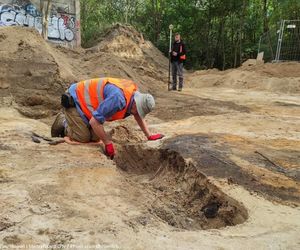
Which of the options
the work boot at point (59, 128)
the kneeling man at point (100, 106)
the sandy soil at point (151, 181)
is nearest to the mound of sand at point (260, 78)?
the sandy soil at point (151, 181)

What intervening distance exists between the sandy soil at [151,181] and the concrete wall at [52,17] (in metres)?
10.2

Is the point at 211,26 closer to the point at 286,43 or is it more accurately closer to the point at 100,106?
the point at 286,43

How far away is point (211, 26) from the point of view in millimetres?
24984

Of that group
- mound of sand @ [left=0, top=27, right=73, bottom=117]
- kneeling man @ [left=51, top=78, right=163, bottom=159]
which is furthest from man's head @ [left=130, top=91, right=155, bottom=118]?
mound of sand @ [left=0, top=27, right=73, bottom=117]

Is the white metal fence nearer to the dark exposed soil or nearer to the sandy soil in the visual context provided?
the sandy soil

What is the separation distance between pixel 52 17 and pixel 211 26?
9.38m

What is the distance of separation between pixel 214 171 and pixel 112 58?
384 inches

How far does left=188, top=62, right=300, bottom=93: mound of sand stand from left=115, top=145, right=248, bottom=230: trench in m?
10.5

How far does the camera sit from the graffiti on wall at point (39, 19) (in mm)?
18859

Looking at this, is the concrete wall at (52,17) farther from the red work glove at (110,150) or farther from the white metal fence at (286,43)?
the red work glove at (110,150)

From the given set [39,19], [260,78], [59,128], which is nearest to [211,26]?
[260,78]

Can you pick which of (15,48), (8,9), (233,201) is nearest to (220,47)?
(8,9)

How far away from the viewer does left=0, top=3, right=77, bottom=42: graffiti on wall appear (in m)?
18.9

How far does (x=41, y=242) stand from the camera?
3062mm
